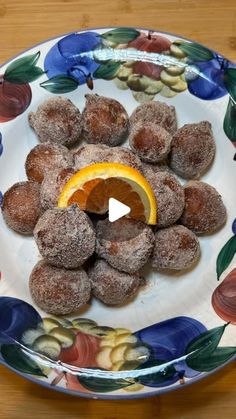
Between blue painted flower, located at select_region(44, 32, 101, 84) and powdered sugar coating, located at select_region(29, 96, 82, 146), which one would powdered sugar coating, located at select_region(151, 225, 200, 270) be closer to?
powdered sugar coating, located at select_region(29, 96, 82, 146)

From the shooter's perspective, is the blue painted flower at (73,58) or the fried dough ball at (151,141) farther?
the blue painted flower at (73,58)

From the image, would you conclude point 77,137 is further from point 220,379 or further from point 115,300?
point 220,379

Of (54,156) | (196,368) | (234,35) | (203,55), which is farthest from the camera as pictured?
(234,35)

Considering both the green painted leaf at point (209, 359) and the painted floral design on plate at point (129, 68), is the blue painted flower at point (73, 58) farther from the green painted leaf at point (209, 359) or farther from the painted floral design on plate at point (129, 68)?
the green painted leaf at point (209, 359)

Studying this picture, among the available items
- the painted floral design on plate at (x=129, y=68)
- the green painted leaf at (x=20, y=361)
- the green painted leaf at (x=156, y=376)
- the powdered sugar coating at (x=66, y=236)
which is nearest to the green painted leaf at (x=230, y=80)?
the painted floral design on plate at (x=129, y=68)

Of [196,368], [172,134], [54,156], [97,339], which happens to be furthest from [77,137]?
Answer: [196,368]

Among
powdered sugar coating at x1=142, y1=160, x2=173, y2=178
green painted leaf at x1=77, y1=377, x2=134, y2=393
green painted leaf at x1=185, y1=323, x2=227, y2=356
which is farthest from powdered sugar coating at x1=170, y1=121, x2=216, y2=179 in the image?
green painted leaf at x1=77, y1=377, x2=134, y2=393

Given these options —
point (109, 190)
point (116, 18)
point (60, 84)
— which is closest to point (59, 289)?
point (109, 190)
